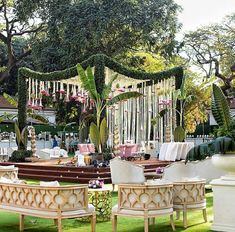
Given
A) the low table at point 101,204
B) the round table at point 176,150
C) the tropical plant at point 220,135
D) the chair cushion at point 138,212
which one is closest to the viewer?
the chair cushion at point 138,212

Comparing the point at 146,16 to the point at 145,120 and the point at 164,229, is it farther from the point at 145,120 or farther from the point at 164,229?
the point at 164,229

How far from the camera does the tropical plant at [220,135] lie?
7188mm

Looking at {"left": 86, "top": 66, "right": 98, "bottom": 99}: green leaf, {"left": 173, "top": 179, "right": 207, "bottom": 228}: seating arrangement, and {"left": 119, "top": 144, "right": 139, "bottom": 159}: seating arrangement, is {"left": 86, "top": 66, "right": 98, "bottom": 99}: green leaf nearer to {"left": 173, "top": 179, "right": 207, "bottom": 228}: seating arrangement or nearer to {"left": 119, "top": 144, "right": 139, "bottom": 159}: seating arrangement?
{"left": 119, "top": 144, "right": 139, "bottom": 159}: seating arrangement

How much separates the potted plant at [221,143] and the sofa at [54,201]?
1.71 metres

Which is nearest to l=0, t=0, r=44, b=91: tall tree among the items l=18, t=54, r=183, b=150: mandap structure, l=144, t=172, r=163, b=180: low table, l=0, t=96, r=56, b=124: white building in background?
l=0, t=96, r=56, b=124: white building in background

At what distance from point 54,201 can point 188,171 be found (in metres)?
4.80

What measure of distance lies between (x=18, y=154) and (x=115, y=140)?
3.49 meters

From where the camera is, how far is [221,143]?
23.6 ft

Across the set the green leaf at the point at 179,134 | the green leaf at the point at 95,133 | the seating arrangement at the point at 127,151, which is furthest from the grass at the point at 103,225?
the green leaf at the point at 179,134

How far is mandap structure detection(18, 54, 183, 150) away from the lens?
1814 cm

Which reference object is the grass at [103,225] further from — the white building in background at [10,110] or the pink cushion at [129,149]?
the white building in background at [10,110]

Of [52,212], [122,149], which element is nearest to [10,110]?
[122,149]

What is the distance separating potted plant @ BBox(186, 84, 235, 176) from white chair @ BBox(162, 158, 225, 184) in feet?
9.73

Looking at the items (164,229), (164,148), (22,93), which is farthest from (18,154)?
(164,229)
